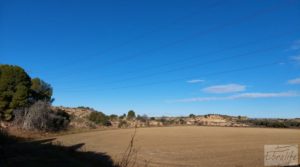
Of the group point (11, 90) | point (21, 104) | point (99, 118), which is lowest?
point (99, 118)

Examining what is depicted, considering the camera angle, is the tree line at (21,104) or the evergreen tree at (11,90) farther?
the evergreen tree at (11,90)

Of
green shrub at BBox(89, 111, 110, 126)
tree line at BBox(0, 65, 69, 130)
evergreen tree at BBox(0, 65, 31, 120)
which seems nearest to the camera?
tree line at BBox(0, 65, 69, 130)

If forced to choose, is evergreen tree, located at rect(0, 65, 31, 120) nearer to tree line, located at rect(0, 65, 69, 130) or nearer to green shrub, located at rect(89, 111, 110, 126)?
tree line, located at rect(0, 65, 69, 130)

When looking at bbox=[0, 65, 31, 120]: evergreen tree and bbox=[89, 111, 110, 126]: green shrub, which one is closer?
bbox=[0, 65, 31, 120]: evergreen tree

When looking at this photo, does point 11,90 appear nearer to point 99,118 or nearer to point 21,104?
point 21,104

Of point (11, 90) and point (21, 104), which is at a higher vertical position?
point (11, 90)

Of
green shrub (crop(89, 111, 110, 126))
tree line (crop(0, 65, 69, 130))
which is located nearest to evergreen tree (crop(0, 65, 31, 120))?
tree line (crop(0, 65, 69, 130))

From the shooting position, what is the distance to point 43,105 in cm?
5272

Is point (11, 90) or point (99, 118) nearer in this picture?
point (11, 90)

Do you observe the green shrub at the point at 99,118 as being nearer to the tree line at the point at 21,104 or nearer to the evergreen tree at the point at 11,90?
the tree line at the point at 21,104

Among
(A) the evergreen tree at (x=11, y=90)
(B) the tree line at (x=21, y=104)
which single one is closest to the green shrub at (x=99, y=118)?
(B) the tree line at (x=21, y=104)

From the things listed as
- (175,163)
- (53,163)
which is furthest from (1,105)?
(53,163)

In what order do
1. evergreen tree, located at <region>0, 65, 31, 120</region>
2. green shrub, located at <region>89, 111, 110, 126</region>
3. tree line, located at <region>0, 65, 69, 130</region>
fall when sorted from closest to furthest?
tree line, located at <region>0, 65, 69, 130</region> → evergreen tree, located at <region>0, 65, 31, 120</region> → green shrub, located at <region>89, 111, 110, 126</region>

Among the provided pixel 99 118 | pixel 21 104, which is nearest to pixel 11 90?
pixel 21 104
